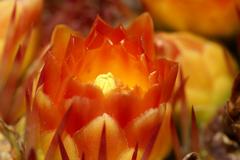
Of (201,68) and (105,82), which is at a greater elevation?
(105,82)

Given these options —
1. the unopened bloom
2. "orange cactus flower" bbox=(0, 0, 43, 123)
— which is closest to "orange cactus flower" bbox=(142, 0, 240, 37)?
the unopened bloom

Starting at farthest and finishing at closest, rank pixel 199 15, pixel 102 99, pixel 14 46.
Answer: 1. pixel 199 15
2. pixel 14 46
3. pixel 102 99

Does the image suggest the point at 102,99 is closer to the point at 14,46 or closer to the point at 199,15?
the point at 14,46

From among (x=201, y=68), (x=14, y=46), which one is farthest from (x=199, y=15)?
(x=14, y=46)

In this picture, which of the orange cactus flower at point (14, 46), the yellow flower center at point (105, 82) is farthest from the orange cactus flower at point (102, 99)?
the orange cactus flower at point (14, 46)

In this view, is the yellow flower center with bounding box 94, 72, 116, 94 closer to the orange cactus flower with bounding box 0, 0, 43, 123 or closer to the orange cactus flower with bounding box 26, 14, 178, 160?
the orange cactus flower with bounding box 26, 14, 178, 160

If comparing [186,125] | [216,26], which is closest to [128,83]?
[186,125]

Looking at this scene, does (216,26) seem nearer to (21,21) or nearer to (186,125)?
(186,125)
